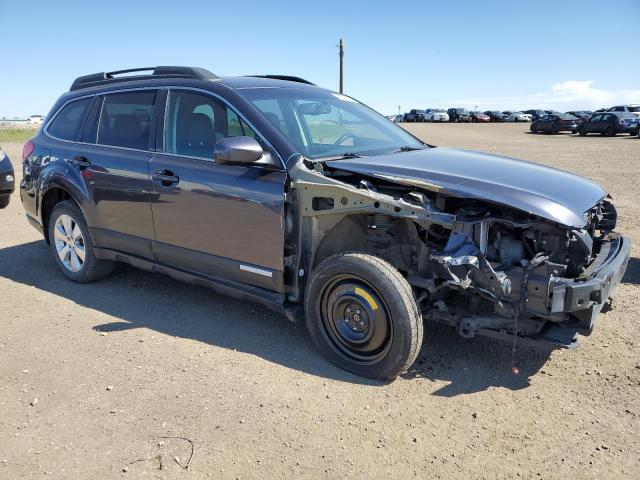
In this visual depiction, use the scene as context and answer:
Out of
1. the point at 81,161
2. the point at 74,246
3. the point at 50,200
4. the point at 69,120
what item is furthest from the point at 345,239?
the point at 50,200

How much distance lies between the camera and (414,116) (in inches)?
2569

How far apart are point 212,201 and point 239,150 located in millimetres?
572

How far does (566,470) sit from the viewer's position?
8.82 ft

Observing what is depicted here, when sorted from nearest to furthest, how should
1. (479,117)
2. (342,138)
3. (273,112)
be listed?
(273,112)
(342,138)
(479,117)

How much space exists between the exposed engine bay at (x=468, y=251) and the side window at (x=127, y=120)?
1748 millimetres

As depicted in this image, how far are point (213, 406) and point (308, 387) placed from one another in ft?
2.00

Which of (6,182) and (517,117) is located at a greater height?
(517,117)

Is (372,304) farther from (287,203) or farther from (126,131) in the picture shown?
(126,131)

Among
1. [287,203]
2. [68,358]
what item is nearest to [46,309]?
[68,358]

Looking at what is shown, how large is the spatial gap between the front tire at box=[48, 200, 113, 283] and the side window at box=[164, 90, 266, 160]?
153 cm

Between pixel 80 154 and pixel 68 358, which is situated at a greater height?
pixel 80 154

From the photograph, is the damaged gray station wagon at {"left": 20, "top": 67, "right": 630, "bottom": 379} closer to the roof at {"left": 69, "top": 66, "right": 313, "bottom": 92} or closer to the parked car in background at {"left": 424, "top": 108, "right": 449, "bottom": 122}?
the roof at {"left": 69, "top": 66, "right": 313, "bottom": 92}

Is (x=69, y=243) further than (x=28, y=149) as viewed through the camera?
No

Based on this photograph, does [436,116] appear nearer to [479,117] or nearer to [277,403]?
[479,117]
